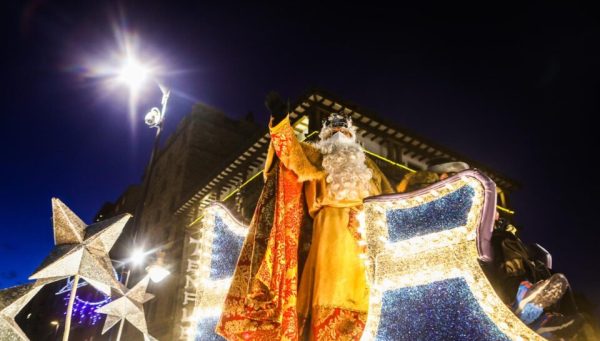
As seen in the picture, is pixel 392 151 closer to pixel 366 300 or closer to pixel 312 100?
pixel 312 100

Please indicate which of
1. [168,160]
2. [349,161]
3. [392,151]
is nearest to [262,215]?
[349,161]

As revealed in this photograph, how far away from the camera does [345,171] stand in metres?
3.88

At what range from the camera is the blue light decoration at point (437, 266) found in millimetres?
2094

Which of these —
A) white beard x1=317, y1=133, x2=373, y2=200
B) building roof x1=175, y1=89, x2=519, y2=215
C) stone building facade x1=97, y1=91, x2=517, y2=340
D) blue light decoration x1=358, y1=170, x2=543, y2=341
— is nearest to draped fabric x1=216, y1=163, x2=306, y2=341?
white beard x1=317, y1=133, x2=373, y2=200

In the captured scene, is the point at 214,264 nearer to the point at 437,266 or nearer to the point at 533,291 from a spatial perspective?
the point at 437,266

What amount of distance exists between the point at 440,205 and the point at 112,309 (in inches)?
247

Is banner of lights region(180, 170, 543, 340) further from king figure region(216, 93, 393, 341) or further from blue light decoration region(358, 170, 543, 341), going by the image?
king figure region(216, 93, 393, 341)

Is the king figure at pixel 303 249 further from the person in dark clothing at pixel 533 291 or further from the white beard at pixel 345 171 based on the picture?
the person in dark clothing at pixel 533 291

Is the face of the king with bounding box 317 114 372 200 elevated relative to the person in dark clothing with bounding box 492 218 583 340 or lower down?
elevated

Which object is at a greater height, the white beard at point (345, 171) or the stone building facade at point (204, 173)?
the stone building facade at point (204, 173)

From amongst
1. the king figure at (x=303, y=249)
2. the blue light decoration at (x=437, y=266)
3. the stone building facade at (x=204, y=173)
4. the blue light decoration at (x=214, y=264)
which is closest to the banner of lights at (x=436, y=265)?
the blue light decoration at (x=437, y=266)

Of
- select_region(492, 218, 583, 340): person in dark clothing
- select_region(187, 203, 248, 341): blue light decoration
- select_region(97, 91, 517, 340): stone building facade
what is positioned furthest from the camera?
select_region(97, 91, 517, 340): stone building facade

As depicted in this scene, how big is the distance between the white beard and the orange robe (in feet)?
0.26

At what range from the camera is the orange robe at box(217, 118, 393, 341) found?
3252mm
